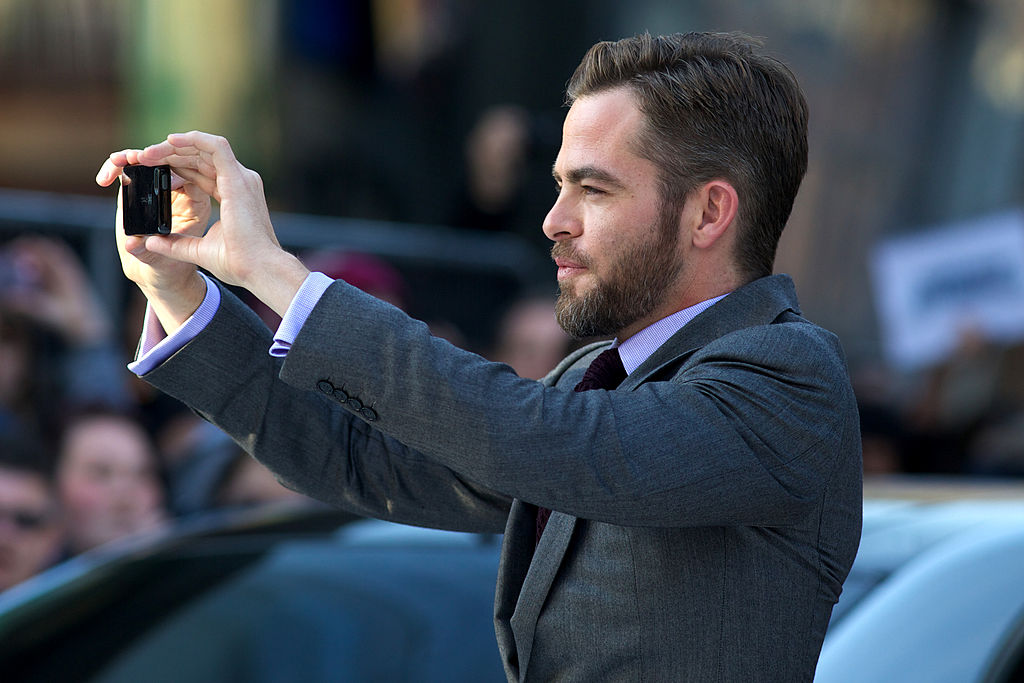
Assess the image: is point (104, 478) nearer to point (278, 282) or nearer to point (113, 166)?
point (113, 166)

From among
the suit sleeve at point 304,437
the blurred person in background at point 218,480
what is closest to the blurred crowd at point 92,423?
the blurred person in background at point 218,480

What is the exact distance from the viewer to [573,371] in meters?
1.94

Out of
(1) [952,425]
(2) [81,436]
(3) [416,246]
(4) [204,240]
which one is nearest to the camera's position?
(4) [204,240]

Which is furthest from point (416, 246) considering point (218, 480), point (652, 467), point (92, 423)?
point (652, 467)

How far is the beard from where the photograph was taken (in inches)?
66.5

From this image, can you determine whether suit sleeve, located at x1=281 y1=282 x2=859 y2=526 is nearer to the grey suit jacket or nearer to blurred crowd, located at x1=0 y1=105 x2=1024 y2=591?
the grey suit jacket

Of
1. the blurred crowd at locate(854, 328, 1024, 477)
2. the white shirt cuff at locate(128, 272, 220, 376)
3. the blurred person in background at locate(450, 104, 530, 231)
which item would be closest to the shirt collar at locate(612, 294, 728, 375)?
the white shirt cuff at locate(128, 272, 220, 376)

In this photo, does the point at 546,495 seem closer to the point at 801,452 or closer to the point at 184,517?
the point at 801,452

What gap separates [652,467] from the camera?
148 centimetres

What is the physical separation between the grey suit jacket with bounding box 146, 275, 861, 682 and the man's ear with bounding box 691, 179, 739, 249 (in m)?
0.08

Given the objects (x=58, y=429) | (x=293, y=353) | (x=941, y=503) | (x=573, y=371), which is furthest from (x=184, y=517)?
(x=293, y=353)

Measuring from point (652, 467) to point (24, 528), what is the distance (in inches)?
114

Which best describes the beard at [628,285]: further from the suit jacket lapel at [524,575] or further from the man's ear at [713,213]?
the suit jacket lapel at [524,575]

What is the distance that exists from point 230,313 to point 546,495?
568mm
